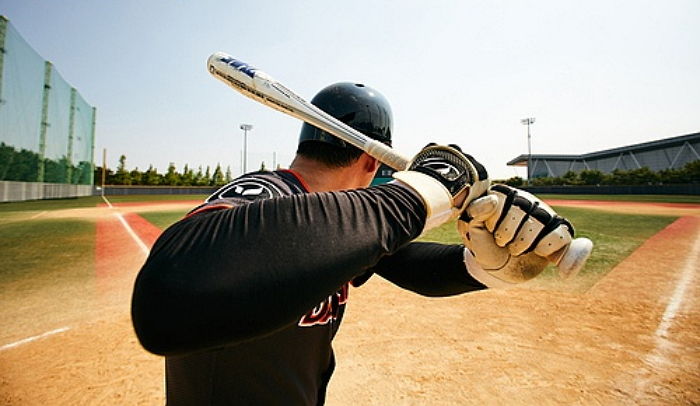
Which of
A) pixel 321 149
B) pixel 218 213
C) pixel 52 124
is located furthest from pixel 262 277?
pixel 52 124

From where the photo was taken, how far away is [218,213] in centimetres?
83

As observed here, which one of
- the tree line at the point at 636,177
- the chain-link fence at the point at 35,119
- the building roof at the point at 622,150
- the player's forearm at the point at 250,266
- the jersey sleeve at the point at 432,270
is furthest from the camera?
the building roof at the point at 622,150

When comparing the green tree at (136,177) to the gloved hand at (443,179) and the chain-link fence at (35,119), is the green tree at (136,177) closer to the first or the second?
the chain-link fence at (35,119)

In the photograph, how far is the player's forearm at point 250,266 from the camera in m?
0.70

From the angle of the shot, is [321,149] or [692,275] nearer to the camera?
[321,149]

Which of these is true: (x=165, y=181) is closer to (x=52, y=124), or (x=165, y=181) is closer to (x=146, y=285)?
(x=52, y=124)

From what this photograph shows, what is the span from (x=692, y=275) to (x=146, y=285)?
7.75 metres

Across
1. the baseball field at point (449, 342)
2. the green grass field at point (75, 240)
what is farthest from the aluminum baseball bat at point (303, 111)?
the green grass field at point (75, 240)

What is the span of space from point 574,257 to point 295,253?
110 centimetres

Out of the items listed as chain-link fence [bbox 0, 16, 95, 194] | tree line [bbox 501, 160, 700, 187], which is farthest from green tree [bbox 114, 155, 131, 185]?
tree line [bbox 501, 160, 700, 187]

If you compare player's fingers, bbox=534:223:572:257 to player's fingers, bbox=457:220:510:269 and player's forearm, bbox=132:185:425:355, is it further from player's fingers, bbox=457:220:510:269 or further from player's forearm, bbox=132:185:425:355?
player's forearm, bbox=132:185:425:355

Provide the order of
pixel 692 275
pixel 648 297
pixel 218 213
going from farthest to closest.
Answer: pixel 692 275, pixel 648 297, pixel 218 213

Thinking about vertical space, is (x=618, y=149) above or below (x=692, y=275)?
above

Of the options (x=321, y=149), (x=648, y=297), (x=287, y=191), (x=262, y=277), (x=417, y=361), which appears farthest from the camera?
(x=648, y=297)
